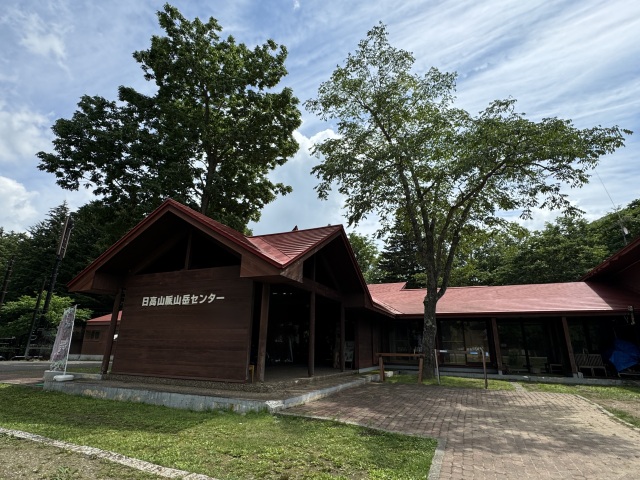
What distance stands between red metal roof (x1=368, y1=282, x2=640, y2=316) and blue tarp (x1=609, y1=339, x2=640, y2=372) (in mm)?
1634

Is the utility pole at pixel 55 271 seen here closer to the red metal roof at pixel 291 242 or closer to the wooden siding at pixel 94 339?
the wooden siding at pixel 94 339

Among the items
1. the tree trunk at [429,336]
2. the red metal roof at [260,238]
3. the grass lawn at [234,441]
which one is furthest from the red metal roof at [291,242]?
the tree trunk at [429,336]

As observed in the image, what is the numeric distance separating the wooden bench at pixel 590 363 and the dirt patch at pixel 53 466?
17503mm

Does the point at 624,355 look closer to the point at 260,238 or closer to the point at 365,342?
the point at 365,342

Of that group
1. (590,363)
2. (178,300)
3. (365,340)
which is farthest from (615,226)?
(178,300)

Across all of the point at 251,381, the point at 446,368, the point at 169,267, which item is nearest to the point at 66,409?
the point at 251,381

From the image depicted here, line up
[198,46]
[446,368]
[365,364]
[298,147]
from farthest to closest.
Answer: [298,147] → [198,46] → [446,368] → [365,364]

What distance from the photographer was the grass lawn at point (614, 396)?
7762 mm

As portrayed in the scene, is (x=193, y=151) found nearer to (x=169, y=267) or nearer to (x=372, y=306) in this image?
(x=169, y=267)

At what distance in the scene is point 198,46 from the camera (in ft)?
61.2

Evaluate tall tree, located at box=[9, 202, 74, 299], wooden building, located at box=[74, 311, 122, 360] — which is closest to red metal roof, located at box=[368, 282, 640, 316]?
wooden building, located at box=[74, 311, 122, 360]

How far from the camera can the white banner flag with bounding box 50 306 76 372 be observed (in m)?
10.3

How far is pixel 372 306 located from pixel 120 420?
32.8ft

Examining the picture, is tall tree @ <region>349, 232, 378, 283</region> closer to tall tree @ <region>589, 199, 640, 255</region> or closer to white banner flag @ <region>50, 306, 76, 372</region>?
tall tree @ <region>589, 199, 640, 255</region>
